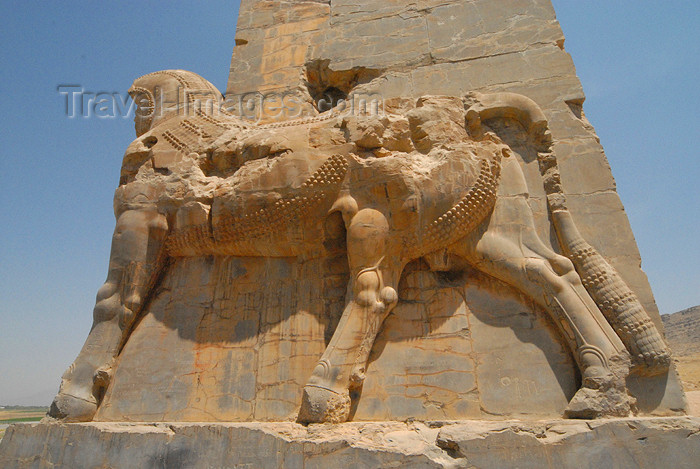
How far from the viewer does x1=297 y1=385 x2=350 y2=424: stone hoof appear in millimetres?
3164

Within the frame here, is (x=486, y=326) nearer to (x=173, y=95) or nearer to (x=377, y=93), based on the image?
(x=377, y=93)

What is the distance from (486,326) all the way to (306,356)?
1514 millimetres

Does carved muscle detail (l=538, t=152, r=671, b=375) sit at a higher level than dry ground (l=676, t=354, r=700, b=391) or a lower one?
higher

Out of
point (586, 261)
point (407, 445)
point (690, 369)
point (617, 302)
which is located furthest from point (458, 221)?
point (690, 369)

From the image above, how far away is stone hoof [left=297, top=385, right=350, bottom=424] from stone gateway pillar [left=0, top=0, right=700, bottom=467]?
0.02 meters

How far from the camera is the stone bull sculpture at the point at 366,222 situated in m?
3.38

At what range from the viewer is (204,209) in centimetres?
418

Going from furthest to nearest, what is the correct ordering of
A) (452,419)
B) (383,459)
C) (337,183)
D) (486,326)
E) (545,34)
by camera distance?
1. (545,34)
2. (337,183)
3. (486,326)
4. (452,419)
5. (383,459)

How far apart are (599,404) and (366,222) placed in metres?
2.12

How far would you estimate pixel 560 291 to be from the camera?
3.50 meters

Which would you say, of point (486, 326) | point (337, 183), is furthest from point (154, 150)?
point (486, 326)

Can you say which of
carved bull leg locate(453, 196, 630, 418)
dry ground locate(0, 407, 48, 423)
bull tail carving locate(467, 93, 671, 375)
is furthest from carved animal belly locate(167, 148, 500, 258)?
dry ground locate(0, 407, 48, 423)

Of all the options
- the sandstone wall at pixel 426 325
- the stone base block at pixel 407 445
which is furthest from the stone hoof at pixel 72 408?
the stone base block at pixel 407 445

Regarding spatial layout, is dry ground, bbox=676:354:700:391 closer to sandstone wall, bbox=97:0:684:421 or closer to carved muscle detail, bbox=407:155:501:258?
sandstone wall, bbox=97:0:684:421
